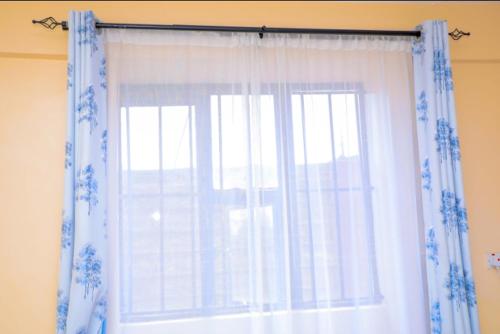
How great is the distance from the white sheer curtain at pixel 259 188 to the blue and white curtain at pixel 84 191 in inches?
3.0

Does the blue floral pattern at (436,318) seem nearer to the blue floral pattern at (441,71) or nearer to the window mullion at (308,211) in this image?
the window mullion at (308,211)

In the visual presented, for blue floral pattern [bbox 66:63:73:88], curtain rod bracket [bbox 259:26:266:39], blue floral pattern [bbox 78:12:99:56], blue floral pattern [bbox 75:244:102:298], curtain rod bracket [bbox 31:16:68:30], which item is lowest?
blue floral pattern [bbox 75:244:102:298]

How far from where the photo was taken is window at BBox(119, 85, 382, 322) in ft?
6.36

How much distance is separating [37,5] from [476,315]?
2923mm

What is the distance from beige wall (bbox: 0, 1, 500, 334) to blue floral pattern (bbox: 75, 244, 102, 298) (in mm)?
226

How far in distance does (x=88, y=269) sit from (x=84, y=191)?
37 cm

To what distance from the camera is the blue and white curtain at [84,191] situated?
1.77 meters

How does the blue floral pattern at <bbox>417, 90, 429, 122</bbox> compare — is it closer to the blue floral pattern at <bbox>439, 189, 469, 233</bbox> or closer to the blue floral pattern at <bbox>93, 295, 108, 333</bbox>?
the blue floral pattern at <bbox>439, 189, 469, 233</bbox>

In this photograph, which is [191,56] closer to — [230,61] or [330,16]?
[230,61]

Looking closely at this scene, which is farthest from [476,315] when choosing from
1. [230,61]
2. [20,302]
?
[20,302]

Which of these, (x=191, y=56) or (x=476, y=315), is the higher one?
(x=191, y=56)

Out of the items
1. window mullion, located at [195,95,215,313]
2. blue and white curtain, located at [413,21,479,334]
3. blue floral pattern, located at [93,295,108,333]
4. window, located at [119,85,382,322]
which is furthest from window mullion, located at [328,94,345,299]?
blue floral pattern, located at [93,295,108,333]

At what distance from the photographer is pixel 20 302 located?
1.86 m

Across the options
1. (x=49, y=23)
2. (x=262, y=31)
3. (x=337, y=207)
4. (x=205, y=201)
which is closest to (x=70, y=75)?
(x=49, y=23)
